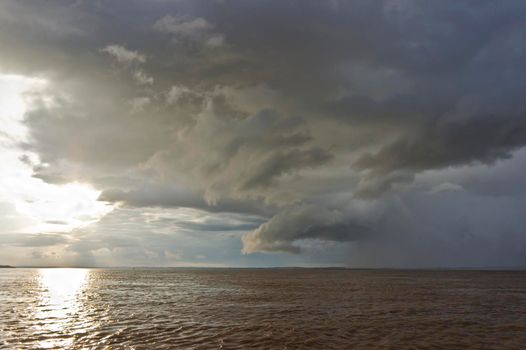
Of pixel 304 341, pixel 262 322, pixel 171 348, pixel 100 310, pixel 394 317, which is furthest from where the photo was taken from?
pixel 100 310

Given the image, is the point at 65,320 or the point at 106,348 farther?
the point at 65,320

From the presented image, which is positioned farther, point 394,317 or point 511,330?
point 394,317

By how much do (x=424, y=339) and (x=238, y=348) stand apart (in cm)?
1347

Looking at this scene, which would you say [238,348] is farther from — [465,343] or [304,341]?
[465,343]

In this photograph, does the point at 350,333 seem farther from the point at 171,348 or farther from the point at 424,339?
the point at 171,348

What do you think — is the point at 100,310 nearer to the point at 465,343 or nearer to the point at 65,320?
the point at 65,320

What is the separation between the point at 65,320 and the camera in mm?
36219

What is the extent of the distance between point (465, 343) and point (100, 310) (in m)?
36.8

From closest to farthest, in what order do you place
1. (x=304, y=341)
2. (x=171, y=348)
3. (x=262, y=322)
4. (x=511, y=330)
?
(x=171, y=348) < (x=304, y=341) < (x=511, y=330) < (x=262, y=322)

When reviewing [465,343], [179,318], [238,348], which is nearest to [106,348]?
[238,348]

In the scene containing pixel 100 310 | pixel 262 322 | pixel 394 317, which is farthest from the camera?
pixel 100 310

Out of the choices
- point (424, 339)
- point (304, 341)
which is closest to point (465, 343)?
point (424, 339)

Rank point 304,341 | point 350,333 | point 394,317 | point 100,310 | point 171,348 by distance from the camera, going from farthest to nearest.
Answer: point 100,310 < point 394,317 < point 350,333 < point 304,341 < point 171,348

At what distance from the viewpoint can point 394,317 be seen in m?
37.8
